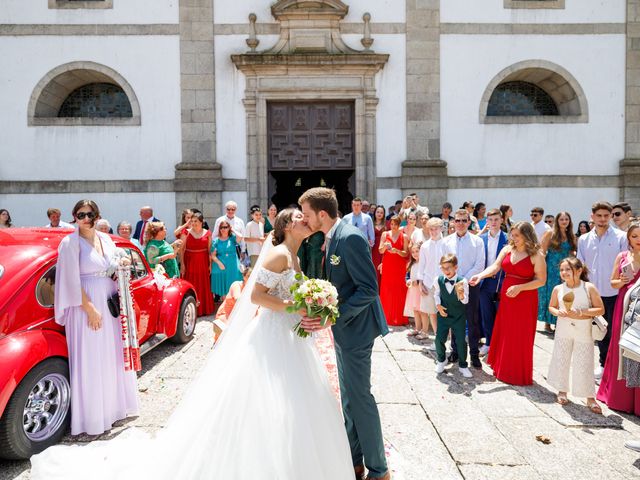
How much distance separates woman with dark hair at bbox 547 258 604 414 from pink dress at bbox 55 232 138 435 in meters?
4.60

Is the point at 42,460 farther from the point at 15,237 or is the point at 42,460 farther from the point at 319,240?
the point at 319,240

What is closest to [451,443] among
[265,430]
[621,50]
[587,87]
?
[265,430]

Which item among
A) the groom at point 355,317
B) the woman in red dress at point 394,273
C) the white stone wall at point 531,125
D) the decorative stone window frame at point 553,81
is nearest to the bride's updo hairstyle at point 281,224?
the groom at point 355,317

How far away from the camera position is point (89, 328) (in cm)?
458

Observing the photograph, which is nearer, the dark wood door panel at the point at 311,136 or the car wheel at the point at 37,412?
the car wheel at the point at 37,412

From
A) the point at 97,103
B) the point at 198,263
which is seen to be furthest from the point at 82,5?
the point at 198,263

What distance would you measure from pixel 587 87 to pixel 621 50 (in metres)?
1.48

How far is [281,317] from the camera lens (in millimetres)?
3592

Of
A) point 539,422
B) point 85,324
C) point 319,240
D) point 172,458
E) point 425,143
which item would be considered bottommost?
point 539,422

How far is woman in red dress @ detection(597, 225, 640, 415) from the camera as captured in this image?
5098mm

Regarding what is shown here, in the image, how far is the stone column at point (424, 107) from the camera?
14.1 meters

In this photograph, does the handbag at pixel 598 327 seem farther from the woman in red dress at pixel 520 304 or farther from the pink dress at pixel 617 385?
the woman in red dress at pixel 520 304

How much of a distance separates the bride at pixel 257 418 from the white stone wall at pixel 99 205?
1095 centimetres

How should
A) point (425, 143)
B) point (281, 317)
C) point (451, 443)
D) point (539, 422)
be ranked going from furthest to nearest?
point (425, 143)
point (539, 422)
point (451, 443)
point (281, 317)
